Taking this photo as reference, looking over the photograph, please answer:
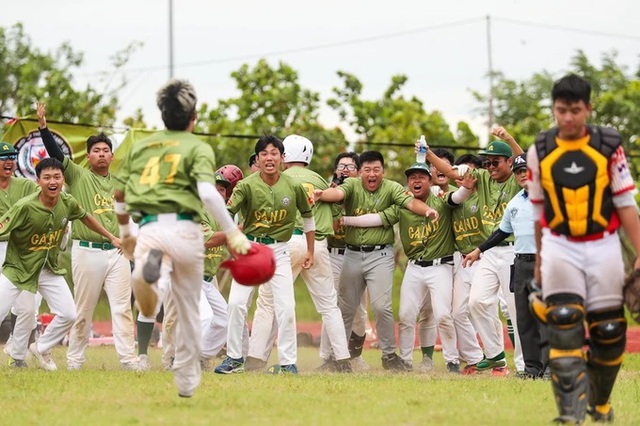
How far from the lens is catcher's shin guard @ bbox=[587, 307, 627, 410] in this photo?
8602mm

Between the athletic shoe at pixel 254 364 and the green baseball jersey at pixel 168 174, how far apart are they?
4752 millimetres

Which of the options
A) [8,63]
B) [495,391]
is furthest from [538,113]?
[495,391]

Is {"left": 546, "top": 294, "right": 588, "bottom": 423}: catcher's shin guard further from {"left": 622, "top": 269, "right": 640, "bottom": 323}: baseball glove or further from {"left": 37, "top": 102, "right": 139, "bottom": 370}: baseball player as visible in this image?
{"left": 37, "top": 102, "right": 139, "bottom": 370}: baseball player

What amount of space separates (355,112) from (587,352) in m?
28.4

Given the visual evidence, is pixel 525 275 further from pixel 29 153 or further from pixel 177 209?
pixel 29 153

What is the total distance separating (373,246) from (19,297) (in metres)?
4.15

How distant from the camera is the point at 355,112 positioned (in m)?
37.0

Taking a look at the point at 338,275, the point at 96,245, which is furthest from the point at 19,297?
the point at 338,275

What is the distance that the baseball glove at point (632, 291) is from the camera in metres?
8.43

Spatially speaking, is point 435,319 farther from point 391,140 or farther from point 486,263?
point 391,140

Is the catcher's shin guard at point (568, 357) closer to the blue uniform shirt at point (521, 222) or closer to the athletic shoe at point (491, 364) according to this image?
the blue uniform shirt at point (521, 222)

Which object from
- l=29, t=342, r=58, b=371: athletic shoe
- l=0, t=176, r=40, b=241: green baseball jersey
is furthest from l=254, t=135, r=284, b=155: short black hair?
l=29, t=342, r=58, b=371: athletic shoe

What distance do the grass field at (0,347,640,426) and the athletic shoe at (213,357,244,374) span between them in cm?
77

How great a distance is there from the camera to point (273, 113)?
35062 mm
